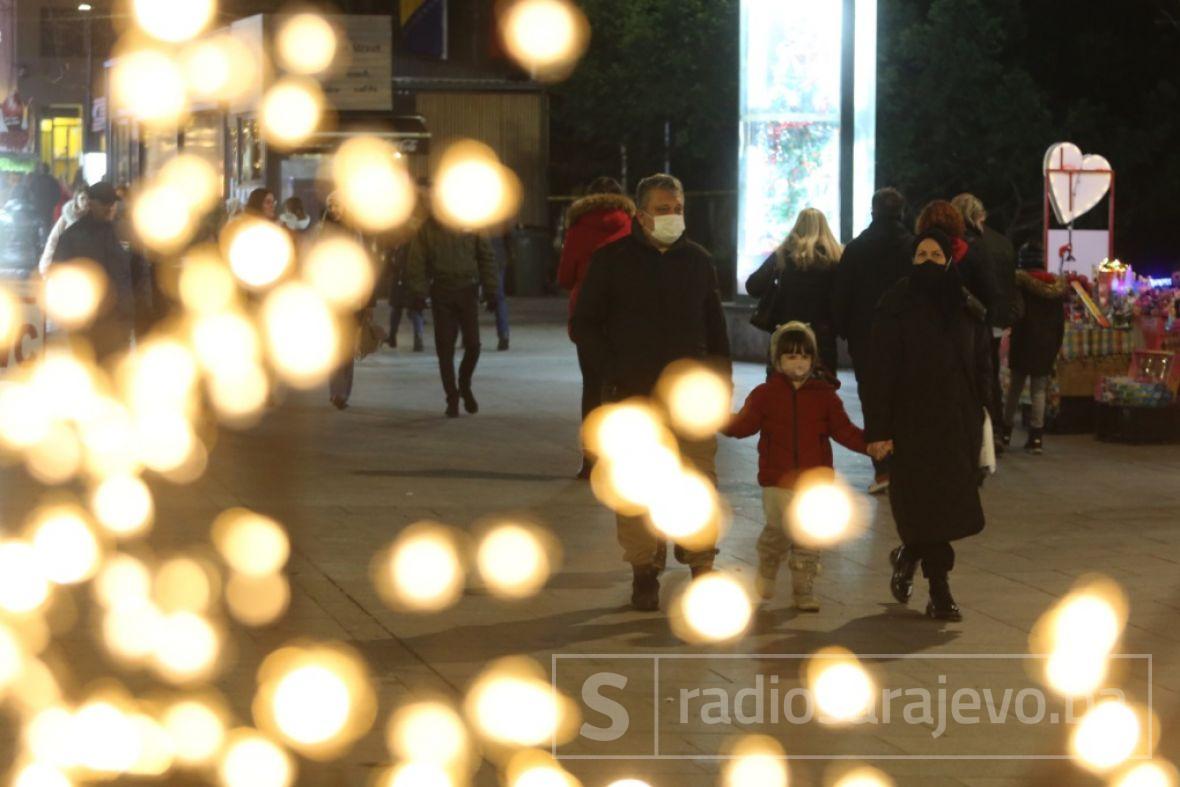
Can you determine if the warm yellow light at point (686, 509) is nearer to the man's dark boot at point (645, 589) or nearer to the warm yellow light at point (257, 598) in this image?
the man's dark boot at point (645, 589)

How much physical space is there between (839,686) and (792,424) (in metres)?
1.81

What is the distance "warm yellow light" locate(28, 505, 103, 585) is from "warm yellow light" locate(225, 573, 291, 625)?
699 millimetres

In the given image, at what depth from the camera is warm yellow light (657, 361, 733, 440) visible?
8875mm

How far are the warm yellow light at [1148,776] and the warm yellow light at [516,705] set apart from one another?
1630mm

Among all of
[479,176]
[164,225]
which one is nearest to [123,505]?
[164,225]

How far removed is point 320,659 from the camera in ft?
25.6

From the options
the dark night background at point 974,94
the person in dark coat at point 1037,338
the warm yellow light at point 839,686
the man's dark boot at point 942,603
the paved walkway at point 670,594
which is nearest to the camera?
the paved walkway at point 670,594

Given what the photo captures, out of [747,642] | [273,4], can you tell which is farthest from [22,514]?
[273,4]

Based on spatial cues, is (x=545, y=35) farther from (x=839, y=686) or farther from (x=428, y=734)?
(x=428, y=734)

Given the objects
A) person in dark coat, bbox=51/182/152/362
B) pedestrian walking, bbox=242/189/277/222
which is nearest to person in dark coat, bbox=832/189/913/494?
person in dark coat, bbox=51/182/152/362

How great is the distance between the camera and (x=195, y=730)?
6.76 meters

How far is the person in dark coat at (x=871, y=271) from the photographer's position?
40.8 ft

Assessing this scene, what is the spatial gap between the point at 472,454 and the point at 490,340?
1185 cm

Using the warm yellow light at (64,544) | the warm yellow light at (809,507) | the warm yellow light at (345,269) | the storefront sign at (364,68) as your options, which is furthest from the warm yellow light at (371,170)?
the warm yellow light at (809,507)
